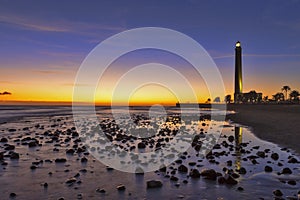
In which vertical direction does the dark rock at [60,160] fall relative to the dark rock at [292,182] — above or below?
below

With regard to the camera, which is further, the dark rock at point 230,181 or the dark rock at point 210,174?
the dark rock at point 210,174

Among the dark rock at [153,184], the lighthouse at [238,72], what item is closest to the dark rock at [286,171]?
the dark rock at [153,184]

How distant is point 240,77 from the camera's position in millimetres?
100875

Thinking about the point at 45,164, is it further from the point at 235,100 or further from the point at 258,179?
the point at 235,100

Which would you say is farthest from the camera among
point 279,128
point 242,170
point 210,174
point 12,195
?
point 279,128

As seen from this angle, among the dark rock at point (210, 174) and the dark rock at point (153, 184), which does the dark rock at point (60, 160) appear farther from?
the dark rock at point (210, 174)

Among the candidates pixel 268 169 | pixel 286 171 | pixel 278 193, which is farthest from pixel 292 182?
pixel 268 169

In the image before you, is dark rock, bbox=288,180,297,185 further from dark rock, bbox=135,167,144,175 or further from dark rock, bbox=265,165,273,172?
dark rock, bbox=135,167,144,175

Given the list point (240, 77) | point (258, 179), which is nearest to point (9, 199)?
point (258, 179)

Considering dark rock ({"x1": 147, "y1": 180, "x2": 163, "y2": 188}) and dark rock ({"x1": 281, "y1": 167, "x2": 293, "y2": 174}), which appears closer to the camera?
dark rock ({"x1": 147, "y1": 180, "x2": 163, "y2": 188})

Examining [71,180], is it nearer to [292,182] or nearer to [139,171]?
[139,171]

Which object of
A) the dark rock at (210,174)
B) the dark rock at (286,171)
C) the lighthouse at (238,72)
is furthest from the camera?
the lighthouse at (238,72)

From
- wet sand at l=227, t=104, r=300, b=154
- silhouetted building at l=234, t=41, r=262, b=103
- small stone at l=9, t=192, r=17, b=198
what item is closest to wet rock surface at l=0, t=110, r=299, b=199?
small stone at l=9, t=192, r=17, b=198

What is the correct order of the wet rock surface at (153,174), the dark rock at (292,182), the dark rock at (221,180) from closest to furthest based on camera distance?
the wet rock surface at (153,174) < the dark rock at (292,182) < the dark rock at (221,180)
